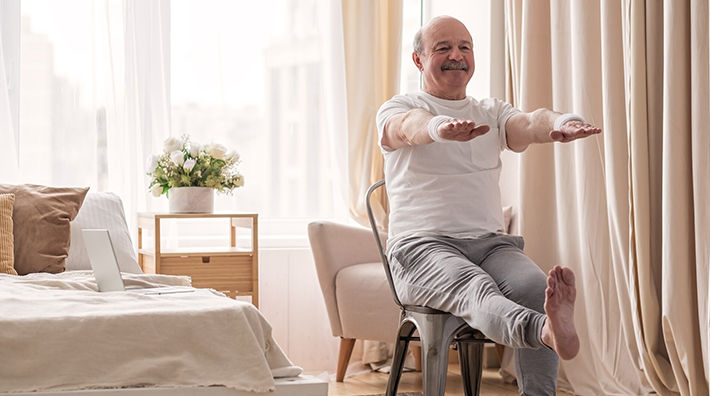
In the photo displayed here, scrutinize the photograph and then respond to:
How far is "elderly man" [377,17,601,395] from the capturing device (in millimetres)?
1975

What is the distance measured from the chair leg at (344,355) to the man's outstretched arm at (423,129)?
1484 millimetres

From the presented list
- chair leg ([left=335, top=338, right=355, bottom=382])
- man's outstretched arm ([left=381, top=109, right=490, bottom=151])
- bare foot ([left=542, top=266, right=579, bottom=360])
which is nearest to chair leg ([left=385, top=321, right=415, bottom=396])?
man's outstretched arm ([left=381, top=109, right=490, bottom=151])

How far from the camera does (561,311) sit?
169cm

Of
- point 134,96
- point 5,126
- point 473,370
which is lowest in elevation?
point 473,370

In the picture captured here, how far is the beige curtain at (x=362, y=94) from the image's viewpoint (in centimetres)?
412

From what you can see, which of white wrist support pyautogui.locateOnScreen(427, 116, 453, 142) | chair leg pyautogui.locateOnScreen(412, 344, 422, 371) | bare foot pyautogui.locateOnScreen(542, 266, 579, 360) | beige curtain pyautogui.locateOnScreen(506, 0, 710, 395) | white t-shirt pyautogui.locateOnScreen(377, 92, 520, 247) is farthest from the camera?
chair leg pyautogui.locateOnScreen(412, 344, 422, 371)

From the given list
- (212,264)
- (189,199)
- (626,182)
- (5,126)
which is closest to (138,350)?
(212,264)

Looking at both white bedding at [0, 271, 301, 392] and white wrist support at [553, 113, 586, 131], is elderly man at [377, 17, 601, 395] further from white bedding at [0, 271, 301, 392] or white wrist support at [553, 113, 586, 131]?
white bedding at [0, 271, 301, 392]

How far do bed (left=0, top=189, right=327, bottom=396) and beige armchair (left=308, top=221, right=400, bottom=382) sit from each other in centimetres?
138

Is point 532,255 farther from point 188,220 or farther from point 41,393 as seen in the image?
point 41,393

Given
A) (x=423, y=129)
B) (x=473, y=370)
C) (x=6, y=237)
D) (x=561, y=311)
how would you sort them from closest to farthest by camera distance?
1. (x=561, y=311)
2. (x=423, y=129)
3. (x=473, y=370)
4. (x=6, y=237)

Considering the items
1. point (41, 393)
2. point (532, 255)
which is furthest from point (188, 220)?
point (41, 393)

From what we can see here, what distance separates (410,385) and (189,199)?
1.18 metres

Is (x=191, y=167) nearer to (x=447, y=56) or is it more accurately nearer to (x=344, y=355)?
(x=344, y=355)
